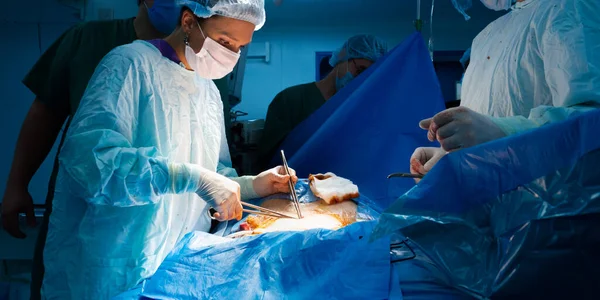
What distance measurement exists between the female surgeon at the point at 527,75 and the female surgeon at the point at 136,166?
0.79m

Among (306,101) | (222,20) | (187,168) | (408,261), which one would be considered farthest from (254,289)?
(306,101)

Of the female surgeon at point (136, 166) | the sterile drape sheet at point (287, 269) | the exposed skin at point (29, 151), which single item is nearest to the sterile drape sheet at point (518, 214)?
the sterile drape sheet at point (287, 269)

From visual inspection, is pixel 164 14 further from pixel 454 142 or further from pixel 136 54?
pixel 454 142

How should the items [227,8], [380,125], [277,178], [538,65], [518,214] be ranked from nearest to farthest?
[518,214] → [538,65] → [227,8] → [277,178] → [380,125]

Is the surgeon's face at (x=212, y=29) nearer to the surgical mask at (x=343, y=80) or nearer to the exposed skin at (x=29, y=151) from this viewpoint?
the exposed skin at (x=29, y=151)

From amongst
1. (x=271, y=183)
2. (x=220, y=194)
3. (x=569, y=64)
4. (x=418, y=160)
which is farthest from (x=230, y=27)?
(x=569, y=64)

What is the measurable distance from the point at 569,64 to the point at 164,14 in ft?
4.71

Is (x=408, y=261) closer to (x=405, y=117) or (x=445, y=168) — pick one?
(x=445, y=168)

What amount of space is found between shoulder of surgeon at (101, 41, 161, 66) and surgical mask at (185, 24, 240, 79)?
12 centimetres

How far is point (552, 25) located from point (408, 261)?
0.80m

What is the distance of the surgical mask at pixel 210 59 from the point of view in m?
1.51

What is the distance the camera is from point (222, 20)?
150 cm

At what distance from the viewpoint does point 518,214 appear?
746mm

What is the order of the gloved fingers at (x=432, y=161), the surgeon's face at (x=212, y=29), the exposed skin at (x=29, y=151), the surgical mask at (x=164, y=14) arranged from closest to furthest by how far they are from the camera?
the gloved fingers at (x=432, y=161), the surgeon's face at (x=212, y=29), the surgical mask at (x=164, y=14), the exposed skin at (x=29, y=151)
